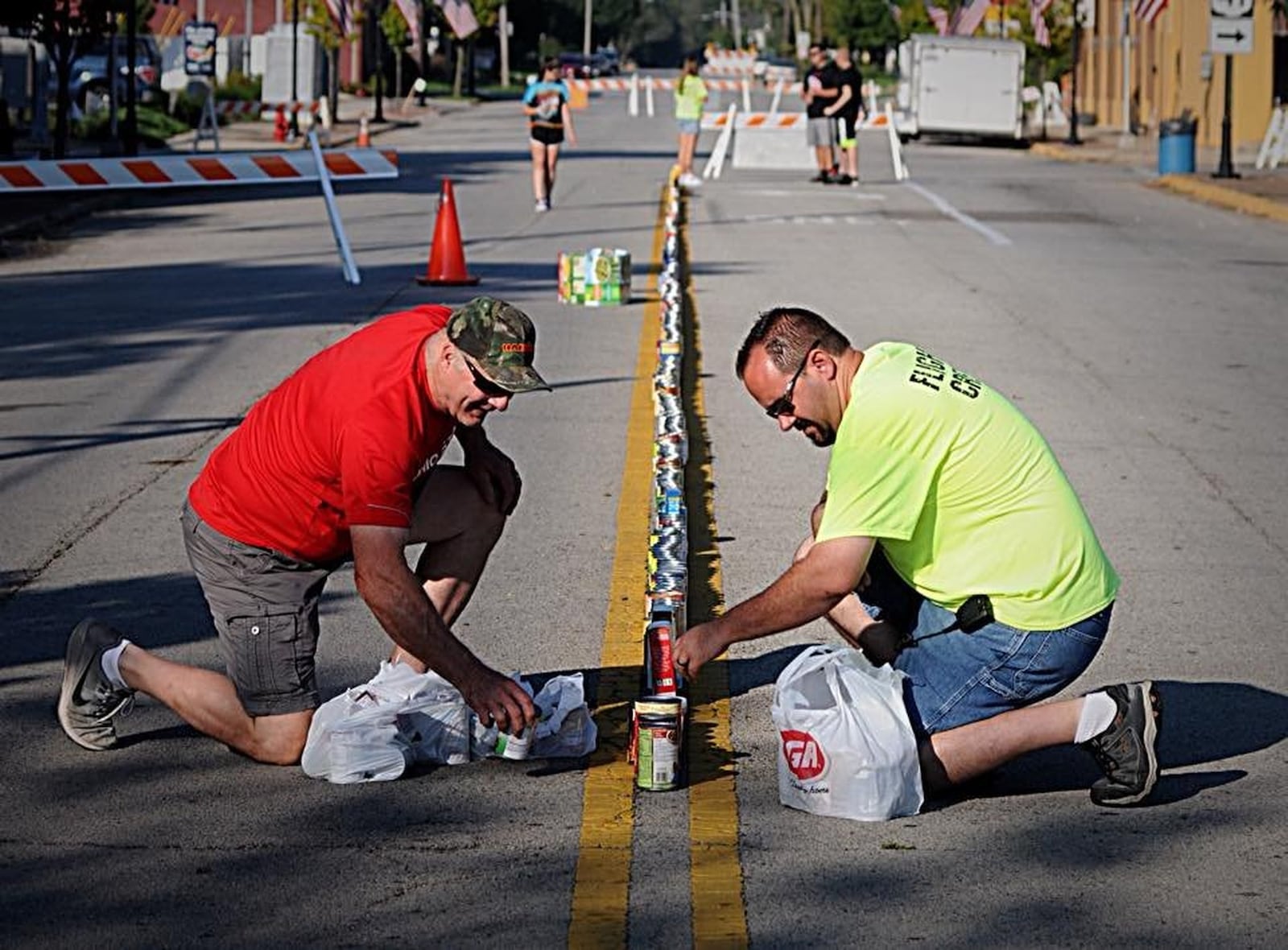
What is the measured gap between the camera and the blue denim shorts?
5570mm

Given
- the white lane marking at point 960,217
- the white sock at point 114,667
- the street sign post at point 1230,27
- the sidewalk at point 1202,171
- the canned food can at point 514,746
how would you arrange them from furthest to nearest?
the street sign post at point 1230,27 < the sidewalk at point 1202,171 < the white lane marking at point 960,217 < the white sock at point 114,667 < the canned food can at point 514,746

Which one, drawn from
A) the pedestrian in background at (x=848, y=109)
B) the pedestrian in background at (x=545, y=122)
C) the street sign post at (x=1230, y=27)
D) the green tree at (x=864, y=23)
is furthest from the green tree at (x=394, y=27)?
the green tree at (x=864, y=23)

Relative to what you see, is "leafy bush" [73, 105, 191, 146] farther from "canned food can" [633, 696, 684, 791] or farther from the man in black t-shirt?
"canned food can" [633, 696, 684, 791]

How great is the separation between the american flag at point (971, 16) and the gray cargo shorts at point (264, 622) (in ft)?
159

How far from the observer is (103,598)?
787 centimetres

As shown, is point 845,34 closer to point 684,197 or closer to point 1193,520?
point 684,197

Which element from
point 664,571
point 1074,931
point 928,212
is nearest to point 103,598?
point 664,571

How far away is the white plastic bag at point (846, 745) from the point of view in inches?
215

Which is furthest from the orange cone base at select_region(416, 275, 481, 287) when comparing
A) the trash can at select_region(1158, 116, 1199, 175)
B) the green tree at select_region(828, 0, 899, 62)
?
the green tree at select_region(828, 0, 899, 62)

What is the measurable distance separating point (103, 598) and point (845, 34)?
103 meters

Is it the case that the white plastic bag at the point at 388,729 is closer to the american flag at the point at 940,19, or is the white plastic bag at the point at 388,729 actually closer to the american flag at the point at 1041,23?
the american flag at the point at 1041,23

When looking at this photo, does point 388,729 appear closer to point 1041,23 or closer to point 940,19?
point 1041,23

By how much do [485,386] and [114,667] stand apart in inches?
57.8

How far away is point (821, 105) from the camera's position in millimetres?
32344
